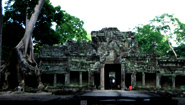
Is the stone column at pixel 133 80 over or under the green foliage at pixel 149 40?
under

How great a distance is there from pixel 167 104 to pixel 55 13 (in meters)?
24.4

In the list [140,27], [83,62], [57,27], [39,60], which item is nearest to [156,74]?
[83,62]

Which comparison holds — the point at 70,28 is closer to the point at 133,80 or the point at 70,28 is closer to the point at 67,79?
the point at 67,79

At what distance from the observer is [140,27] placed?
116 feet

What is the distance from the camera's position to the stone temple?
22031 mm

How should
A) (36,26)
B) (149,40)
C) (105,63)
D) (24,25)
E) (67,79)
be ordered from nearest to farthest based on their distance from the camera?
(105,63) → (67,79) → (24,25) → (36,26) → (149,40)

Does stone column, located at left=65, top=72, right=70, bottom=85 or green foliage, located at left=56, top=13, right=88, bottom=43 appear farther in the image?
green foliage, located at left=56, top=13, right=88, bottom=43

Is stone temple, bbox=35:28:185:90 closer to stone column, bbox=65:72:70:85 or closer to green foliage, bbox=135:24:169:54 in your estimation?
stone column, bbox=65:72:70:85

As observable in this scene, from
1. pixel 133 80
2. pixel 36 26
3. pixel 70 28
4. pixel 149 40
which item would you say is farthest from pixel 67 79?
pixel 149 40

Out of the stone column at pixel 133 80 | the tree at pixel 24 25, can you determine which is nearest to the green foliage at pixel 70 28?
the tree at pixel 24 25

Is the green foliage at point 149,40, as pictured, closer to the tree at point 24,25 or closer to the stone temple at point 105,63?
the stone temple at point 105,63

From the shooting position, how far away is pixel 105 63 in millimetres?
21844

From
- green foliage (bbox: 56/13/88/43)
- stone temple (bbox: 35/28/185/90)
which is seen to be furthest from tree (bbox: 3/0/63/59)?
stone temple (bbox: 35/28/185/90)

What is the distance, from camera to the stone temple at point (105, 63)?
867 inches
